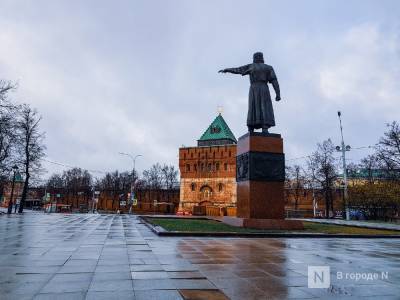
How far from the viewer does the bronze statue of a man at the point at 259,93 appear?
Answer: 1780 centimetres

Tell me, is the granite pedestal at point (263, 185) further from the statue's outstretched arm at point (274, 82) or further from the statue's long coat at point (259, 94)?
the statue's outstretched arm at point (274, 82)

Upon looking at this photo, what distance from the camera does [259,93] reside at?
1819 centimetres

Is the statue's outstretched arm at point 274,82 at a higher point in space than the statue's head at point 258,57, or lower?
lower

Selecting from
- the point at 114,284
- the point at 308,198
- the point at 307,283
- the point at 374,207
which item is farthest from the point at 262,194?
the point at 308,198

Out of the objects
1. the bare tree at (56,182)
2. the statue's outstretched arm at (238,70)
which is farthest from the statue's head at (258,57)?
the bare tree at (56,182)

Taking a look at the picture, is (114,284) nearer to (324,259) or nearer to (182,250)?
(182,250)

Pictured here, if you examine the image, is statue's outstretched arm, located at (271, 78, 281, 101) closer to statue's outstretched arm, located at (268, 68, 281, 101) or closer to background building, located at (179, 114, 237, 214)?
statue's outstretched arm, located at (268, 68, 281, 101)

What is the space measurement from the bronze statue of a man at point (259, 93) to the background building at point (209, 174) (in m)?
52.1

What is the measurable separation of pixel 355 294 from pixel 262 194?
37.9 ft

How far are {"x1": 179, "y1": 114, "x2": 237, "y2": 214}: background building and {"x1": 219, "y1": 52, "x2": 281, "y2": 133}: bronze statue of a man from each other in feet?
171

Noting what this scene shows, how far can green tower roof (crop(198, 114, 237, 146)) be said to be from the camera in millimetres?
77562

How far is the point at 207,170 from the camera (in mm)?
73875

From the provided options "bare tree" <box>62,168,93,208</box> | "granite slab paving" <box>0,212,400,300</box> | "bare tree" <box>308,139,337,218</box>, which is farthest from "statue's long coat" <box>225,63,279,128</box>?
"bare tree" <box>62,168,93,208</box>
